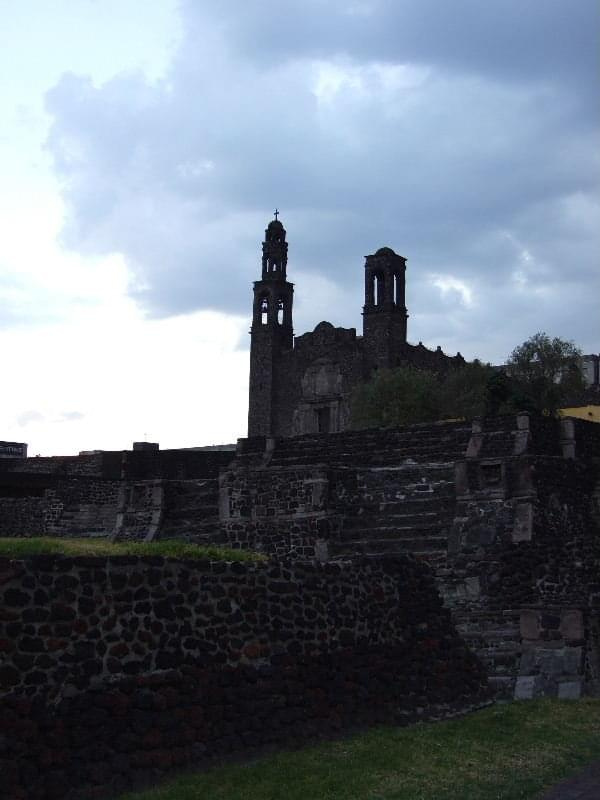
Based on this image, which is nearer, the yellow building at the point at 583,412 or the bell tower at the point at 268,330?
the yellow building at the point at 583,412

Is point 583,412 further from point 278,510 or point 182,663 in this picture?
point 182,663

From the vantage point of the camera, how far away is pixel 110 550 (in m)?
10.5

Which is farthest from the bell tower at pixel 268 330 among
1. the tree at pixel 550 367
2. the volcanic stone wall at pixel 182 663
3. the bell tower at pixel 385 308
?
the volcanic stone wall at pixel 182 663

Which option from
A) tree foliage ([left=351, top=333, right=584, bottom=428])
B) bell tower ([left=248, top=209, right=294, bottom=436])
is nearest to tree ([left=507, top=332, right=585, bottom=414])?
tree foliage ([left=351, top=333, right=584, bottom=428])

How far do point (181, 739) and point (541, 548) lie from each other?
11.5 m

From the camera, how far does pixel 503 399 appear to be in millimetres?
36062

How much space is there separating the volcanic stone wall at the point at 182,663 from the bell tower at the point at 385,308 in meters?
43.4

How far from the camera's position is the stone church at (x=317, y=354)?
189ft

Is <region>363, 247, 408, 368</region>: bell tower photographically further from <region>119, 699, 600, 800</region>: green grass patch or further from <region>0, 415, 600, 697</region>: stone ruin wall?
<region>119, 699, 600, 800</region>: green grass patch

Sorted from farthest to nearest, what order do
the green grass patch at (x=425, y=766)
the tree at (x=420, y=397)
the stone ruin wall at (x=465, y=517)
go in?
the tree at (x=420, y=397)
the stone ruin wall at (x=465, y=517)
the green grass patch at (x=425, y=766)

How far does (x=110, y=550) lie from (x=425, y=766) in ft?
11.9

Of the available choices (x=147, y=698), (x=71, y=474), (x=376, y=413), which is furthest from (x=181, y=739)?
(x=376, y=413)

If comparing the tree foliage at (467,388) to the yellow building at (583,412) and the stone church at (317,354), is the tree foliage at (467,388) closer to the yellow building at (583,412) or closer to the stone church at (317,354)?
the yellow building at (583,412)

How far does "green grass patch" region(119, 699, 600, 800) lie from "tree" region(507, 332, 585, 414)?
31.1 metres
